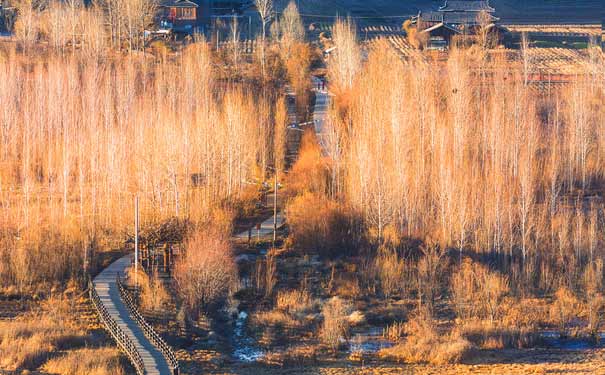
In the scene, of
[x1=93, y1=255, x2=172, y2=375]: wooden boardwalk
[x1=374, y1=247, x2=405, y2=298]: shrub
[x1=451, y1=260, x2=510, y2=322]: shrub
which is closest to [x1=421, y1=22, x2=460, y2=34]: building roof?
[x1=374, y1=247, x2=405, y2=298]: shrub

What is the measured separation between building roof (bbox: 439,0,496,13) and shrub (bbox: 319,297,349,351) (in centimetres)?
2949

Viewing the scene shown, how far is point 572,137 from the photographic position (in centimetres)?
2970

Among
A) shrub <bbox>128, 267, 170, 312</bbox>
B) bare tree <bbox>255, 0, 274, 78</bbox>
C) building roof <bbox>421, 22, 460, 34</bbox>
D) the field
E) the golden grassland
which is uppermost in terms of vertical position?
the field

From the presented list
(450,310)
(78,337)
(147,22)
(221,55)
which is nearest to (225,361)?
(78,337)

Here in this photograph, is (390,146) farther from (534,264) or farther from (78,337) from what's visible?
(78,337)

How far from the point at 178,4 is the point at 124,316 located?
30.9 metres

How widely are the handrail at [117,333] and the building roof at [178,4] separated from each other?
2899cm

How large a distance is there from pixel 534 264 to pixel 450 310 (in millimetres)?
2757

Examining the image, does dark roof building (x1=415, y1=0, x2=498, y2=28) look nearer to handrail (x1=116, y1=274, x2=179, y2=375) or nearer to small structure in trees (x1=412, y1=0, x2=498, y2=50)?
small structure in trees (x1=412, y1=0, x2=498, y2=50)

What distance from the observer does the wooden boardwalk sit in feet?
59.2

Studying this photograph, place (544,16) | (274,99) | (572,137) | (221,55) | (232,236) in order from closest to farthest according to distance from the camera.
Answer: (232,236), (572,137), (274,99), (221,55), (544,16)

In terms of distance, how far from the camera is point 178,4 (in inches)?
1941

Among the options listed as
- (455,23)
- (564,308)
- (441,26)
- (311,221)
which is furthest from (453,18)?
(564,308)

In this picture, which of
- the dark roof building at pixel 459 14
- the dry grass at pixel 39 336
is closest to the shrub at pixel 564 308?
the dry grass at pixel 39 336
